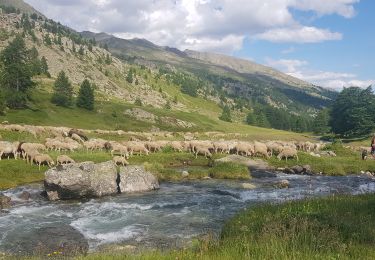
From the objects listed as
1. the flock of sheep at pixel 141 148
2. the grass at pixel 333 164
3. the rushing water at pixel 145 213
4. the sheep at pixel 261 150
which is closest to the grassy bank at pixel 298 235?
the rushing water at pixel 145 213

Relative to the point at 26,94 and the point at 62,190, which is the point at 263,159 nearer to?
the point at 62,190

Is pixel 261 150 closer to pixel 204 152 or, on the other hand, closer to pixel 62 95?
pixel 204 152

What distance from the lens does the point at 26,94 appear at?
103m

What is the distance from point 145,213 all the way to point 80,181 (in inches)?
277

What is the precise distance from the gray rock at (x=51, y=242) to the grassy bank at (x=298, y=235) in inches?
244

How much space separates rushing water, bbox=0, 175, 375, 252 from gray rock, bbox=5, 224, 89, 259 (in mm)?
319

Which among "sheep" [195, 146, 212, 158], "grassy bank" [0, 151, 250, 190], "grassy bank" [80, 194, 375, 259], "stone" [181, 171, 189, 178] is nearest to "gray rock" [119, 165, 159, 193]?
"grassy bank" [0, 151, 250, 190]

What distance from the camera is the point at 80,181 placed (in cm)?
3005

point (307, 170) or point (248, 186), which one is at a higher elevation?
point (307, 170)

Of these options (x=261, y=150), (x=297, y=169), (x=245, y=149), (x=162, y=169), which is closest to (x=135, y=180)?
(x=162, y=169)

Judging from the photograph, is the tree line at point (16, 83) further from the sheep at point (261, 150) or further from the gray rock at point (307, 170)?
the gray rock at point (307, 170)

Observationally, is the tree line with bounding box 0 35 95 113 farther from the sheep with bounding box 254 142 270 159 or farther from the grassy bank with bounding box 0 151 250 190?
the sheep with bounding box 254 142 270 159

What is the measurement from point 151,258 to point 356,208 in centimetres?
1014

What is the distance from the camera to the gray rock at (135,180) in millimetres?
32344
